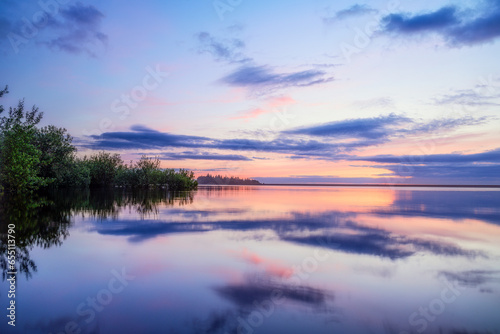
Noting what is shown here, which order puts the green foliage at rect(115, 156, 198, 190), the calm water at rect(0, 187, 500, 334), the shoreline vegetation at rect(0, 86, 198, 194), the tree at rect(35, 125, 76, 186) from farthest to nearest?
the green foliage at rect(115, 156, 198, 190) → the tree at rect(35, 125, 76, 186) → the shoreline vegetation at rect(0, 86, 198, 194) → the calm water at rect(0, 187, 500, 334)

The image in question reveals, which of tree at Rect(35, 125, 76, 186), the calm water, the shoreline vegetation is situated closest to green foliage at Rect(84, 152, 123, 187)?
the shoreline vegetation

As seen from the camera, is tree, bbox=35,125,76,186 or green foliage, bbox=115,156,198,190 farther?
green foliage, bbox=115,156,198,190

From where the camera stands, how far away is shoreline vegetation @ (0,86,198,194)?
32.1m

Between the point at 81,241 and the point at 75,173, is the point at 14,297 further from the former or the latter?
the point at 75,173

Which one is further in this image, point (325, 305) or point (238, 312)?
point (325, 305)

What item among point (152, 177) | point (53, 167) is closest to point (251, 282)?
point (53, 167)

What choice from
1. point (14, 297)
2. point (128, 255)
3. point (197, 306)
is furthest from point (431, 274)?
point (14, 297)

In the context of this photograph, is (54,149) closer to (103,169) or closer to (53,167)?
(53,167)

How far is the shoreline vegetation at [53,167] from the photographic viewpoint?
105ft

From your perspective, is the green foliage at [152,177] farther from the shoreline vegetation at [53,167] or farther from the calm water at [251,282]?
the calm water at [251,282]

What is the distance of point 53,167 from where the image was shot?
56844 mm

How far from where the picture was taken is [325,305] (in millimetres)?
6973

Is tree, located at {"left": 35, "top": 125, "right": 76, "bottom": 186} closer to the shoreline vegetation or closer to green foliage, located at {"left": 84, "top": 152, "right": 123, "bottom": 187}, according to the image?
the shoreline vegetation

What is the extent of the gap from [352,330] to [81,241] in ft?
39.3
